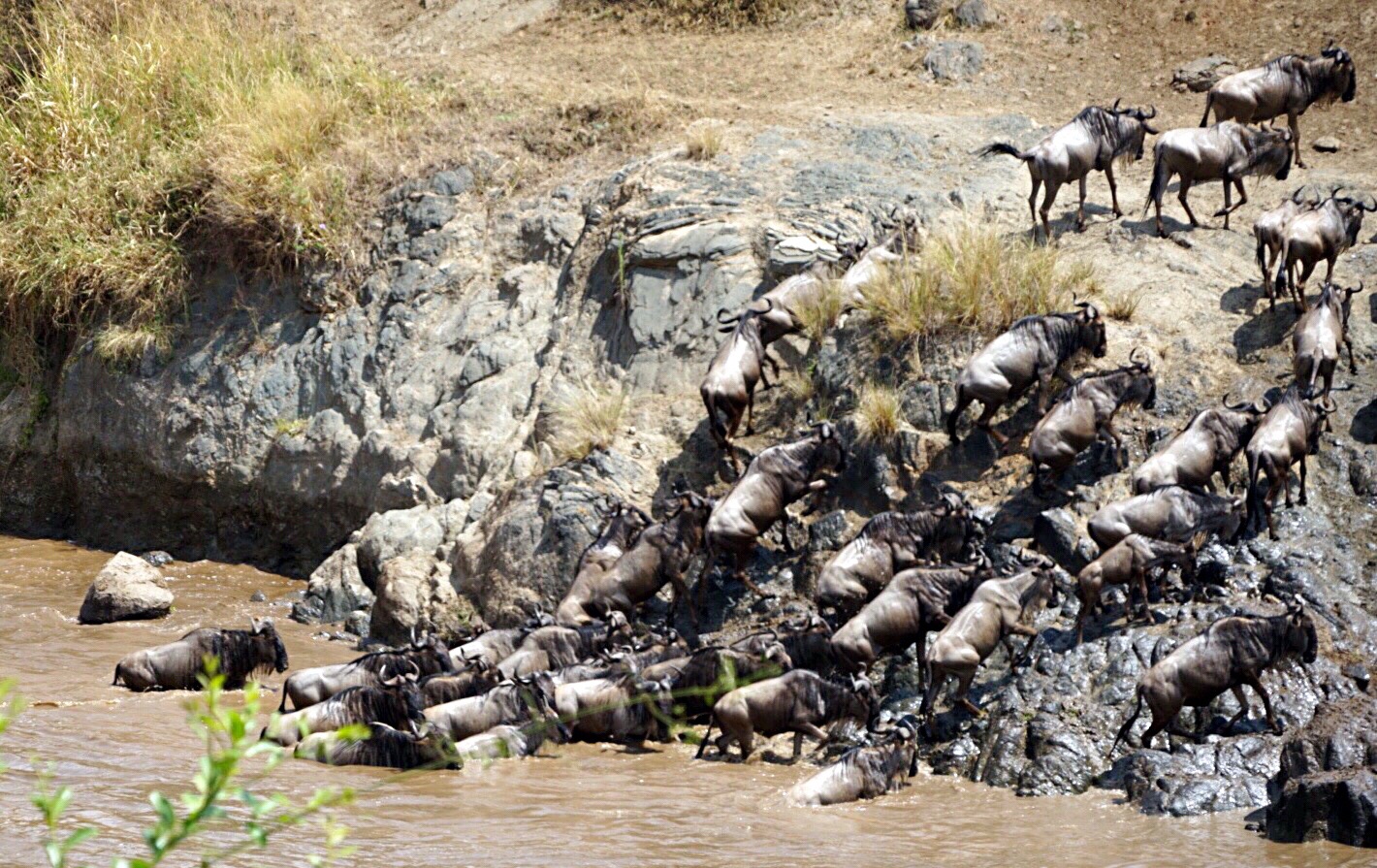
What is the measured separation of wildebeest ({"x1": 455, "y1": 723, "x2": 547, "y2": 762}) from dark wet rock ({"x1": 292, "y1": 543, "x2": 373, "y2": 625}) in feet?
12.8

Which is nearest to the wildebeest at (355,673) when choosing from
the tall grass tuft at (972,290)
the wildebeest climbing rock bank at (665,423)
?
the wildebeest climbing rock bank at (665,423)

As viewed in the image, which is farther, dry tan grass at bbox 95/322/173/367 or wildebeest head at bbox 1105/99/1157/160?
dry tan grass at bbox 95/322/173/367

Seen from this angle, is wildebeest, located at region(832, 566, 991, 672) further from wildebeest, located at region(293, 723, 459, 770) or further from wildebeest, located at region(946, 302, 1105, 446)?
wildebeest, located at region(293, 723, 459, 770)

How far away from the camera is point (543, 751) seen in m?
8.72

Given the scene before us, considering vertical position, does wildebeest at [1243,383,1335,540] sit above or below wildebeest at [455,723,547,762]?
above

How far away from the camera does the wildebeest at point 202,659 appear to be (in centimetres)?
994

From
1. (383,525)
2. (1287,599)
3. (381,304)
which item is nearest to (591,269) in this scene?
(381,304)

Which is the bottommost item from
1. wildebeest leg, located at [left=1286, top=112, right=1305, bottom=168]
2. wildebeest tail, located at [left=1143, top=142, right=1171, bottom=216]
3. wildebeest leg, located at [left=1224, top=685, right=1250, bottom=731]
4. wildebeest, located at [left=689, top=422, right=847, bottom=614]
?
wildebeest leg, located at [left=1224, top=685, right=1250, bottom=731]

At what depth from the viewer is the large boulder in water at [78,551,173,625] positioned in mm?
12008

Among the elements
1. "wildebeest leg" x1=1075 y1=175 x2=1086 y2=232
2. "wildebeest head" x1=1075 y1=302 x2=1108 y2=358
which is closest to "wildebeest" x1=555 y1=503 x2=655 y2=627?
"wildebeest head" x1=1075 y1=302 x2=1108 y2=358

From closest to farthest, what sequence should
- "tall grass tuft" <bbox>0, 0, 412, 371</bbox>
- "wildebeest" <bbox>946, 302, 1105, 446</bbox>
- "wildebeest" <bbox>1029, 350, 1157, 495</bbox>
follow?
"wildebeest" <bbox>1029, 350, 1157, 495</bbox>, "wildebeest" <bbox>946, 302, 1105, 446</bbox>, "tall grass tuft" <bbox>0, 0, 412, 371</bbox>

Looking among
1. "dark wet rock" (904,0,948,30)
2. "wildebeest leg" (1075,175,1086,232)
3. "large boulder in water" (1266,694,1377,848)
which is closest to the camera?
"large boulder in water" (1266,694,1377,848)

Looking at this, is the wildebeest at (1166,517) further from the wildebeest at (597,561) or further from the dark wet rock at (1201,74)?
the dark wet rock at (1201,74)

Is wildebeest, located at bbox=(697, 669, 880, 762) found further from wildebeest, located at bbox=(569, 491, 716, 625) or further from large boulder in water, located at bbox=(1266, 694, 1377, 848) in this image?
large boulder in water, located at bbox=(1266, 694, 1377, 848)
